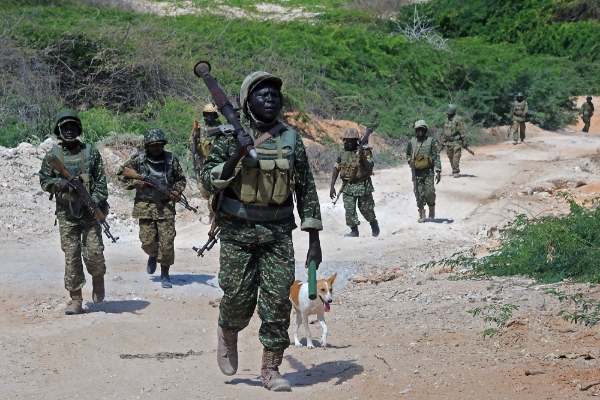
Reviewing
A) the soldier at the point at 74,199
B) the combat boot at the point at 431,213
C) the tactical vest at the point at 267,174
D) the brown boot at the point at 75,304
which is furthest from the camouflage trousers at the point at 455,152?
the tactical vest at the point at 267,174

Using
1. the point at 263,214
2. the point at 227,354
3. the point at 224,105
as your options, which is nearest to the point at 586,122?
the point at 227,354

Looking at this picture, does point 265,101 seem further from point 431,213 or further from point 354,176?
point 431,213

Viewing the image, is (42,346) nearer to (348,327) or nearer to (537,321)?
(348,327)

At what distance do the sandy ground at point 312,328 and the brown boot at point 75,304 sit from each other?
133mm

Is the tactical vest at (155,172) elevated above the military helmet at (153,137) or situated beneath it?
situated beneath

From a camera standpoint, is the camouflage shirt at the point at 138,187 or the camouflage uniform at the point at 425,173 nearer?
the camouflage shirt at the point at 138,187

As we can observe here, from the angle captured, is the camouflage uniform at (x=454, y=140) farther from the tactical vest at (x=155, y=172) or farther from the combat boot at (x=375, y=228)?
the tactical vest at (x=155, y=172)

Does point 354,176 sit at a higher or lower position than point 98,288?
higher

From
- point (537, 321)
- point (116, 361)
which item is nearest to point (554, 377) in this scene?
point (537, 321)

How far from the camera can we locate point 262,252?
5.86 m

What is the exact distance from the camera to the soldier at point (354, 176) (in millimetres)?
13344

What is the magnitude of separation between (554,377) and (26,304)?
5.54 metres

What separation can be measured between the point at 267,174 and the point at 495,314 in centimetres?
293

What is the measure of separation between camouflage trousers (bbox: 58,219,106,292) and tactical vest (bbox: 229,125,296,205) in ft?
10.7
